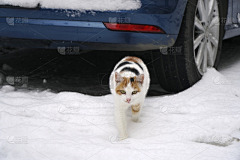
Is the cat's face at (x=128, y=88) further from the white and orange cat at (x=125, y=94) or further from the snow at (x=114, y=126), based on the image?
the snow at (x=114, y=126)

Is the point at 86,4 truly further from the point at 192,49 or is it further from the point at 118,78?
the point at 192,49

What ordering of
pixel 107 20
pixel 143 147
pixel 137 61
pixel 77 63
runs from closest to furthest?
pixel 143 147 < pixel 107 20 < pixel 137 61 < pixel 77 63

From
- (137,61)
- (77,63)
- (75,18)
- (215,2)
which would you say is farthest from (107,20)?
(77,63)

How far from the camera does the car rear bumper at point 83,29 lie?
233 cm

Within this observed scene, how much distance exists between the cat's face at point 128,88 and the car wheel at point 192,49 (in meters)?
0.71

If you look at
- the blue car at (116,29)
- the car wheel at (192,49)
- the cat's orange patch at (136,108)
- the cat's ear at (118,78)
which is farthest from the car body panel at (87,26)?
the cat's orange patch at (136,108)

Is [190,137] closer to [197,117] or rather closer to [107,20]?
[197,117]

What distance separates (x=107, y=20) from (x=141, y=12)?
302mm

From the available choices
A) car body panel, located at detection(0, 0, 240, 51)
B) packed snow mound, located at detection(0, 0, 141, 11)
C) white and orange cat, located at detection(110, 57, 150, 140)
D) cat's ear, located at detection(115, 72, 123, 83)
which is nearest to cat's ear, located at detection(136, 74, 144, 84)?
white and orange cat, located at detection(110, 57, 150, 140)

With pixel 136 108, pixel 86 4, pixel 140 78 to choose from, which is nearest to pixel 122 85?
pixel 140 78

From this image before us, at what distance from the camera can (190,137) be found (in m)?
2.10

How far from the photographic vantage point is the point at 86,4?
2305 mm

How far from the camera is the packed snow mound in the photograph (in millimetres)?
2295

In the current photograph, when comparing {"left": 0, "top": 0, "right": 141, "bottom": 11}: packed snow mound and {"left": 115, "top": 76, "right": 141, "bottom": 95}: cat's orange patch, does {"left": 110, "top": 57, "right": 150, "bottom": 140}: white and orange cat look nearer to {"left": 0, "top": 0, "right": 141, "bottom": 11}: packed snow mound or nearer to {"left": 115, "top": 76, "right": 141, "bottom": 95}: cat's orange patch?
{"left": 115, "top": 76, "right": 141, "bottom": 95}: cat's orange patch
